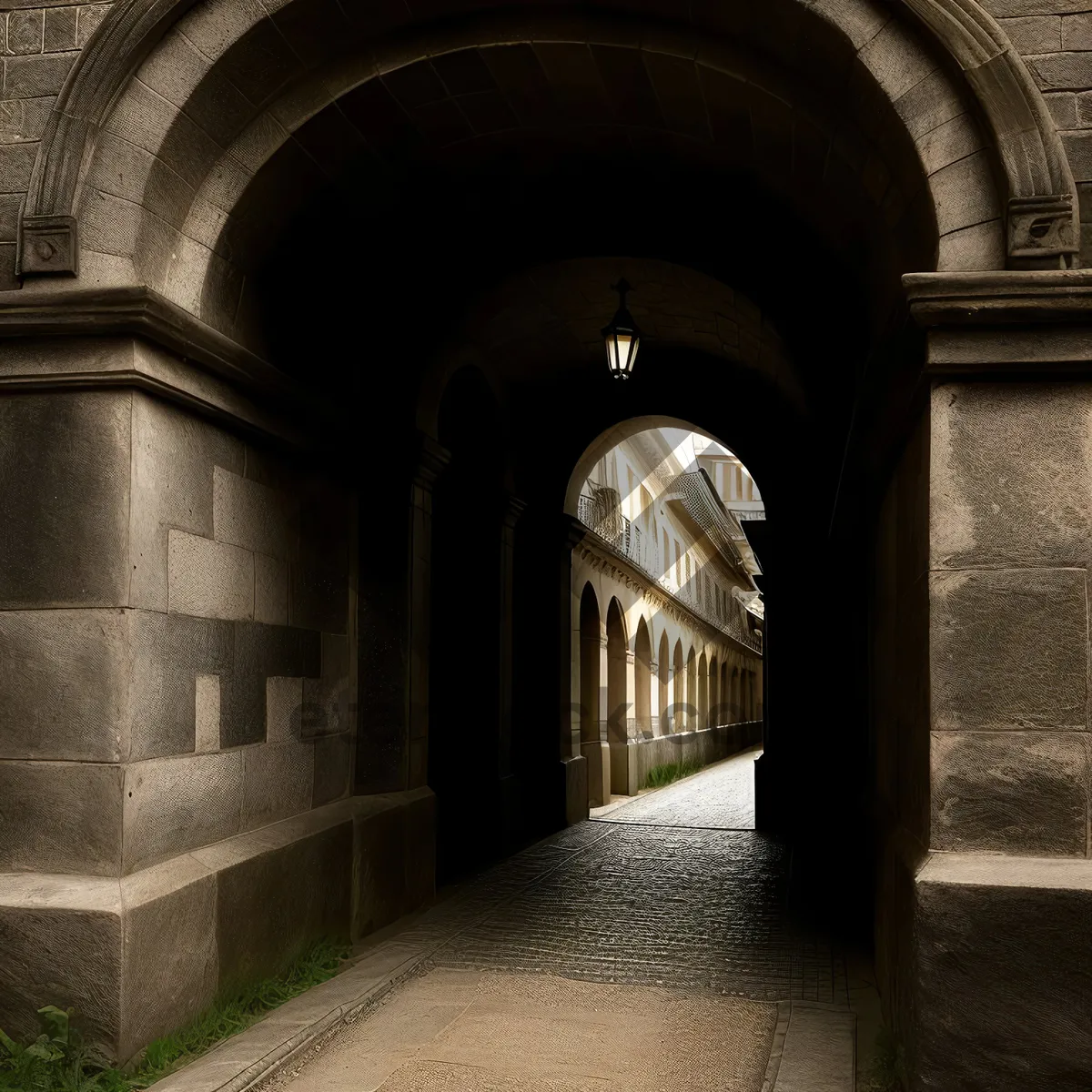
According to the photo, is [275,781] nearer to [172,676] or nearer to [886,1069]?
[172,676]

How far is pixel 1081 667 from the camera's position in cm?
404

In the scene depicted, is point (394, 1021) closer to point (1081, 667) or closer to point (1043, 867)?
point (1043, 867)

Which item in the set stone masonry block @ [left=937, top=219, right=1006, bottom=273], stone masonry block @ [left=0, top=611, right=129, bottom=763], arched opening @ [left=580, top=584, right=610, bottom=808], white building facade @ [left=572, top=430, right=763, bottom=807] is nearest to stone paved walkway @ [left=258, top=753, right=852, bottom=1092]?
stone masonry block @ [left=0, top=611, right=129, bottom=763]

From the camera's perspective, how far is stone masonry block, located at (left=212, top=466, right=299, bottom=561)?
532 cm

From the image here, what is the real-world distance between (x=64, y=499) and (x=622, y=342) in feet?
14.9

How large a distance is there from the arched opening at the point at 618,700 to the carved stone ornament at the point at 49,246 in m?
13.3

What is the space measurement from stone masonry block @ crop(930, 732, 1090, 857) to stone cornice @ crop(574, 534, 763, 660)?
9.17 metres

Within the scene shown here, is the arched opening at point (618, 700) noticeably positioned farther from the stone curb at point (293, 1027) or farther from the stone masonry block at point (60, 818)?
the stone masonry block at point (60, 818)

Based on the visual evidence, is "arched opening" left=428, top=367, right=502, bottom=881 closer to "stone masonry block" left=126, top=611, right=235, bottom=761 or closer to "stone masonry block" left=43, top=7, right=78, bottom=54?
"stone masonry block" left=126, top=611, right=235, bottom=761

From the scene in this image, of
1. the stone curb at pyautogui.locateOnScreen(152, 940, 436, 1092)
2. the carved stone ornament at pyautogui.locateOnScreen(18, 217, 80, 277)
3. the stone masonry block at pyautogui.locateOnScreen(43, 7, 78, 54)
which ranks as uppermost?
the stone masonry block at pyautogui.locateOnScreen(43, 7, 78, 54)

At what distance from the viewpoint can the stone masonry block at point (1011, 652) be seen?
4.05 meters

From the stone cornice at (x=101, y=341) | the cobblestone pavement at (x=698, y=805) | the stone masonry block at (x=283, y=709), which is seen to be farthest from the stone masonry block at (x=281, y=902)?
the cobblestone pavement at (x=698, y=805)

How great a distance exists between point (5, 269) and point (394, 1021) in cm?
352

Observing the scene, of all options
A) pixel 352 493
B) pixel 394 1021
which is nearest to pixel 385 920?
pixel 394 1021
